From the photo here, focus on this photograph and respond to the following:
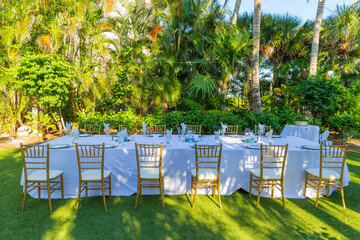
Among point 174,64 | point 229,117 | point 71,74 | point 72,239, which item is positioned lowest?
point 72,239

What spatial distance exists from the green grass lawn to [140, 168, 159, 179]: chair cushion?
1.65 ft

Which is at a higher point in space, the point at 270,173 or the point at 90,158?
the point at 90,158

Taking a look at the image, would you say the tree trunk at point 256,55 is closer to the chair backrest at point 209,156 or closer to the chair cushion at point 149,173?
the chair backrest at point 209,156

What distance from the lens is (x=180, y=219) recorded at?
293 cm

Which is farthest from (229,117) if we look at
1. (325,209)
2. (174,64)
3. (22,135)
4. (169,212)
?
(22,135)

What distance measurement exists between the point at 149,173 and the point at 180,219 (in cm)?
82

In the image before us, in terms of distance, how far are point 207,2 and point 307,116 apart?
20.6ft

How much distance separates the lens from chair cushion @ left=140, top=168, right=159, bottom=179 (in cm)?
319

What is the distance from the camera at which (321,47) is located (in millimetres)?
11195

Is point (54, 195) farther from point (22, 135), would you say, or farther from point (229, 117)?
point (22, 135)

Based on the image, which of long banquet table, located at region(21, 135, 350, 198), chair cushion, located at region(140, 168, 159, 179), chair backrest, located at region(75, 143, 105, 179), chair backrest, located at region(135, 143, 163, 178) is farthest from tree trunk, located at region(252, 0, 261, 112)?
chair backrest, located at region(75, 143, 105, 179)

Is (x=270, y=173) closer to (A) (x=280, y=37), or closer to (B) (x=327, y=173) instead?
(B) (x=327, y=173)

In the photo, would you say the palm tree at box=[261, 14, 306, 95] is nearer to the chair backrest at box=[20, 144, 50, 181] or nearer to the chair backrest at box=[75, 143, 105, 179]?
the chair backrest at box=[75, 143, 105, 179]

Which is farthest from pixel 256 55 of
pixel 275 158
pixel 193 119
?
pixel 275 158
